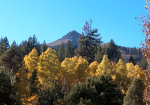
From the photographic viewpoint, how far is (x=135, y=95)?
27.4 meters

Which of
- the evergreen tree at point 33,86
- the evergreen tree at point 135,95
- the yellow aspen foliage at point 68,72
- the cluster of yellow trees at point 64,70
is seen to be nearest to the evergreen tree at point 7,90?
the evergreen tree at point 135,95

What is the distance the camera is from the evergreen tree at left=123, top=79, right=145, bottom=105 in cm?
2623

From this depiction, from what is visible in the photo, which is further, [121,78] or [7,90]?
[121,78]

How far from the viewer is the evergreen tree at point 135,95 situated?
26.2 metres

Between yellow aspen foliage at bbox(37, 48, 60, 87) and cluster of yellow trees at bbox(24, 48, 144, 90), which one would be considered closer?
yellow aspen foliage at bbox(37, 48, 60, 87)

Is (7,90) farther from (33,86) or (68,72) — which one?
(68,72)

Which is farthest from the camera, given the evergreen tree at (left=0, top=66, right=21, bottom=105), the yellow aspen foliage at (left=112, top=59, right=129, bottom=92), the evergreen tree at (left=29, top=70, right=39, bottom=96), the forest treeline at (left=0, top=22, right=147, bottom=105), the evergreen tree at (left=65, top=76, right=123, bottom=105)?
the yellow aspen foliage at (left=112, top=59, right=129, bottom=92)

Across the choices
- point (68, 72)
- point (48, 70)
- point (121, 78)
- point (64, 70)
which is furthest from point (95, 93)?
point (121, 78)

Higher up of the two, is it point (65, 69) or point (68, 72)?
point (65, 69)

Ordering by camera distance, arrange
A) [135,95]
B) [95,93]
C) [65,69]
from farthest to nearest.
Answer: [65,69] < [135,95] < [95,93]

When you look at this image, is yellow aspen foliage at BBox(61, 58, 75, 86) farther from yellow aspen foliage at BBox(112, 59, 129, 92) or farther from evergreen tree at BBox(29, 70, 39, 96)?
yellow aspen foliage at BBox(112, 59, 129, 92)

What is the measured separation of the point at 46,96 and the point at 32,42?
207 feet

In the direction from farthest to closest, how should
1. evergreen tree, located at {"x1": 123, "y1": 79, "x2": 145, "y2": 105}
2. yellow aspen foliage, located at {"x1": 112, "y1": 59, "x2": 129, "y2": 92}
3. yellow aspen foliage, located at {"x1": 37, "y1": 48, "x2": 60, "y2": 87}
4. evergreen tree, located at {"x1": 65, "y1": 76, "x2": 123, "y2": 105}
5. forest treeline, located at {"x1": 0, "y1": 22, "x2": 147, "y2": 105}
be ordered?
yellow aspen foliage, located at {"x1": 112, "y1": 59, "x2": 129, "y2": 92}, yellow aspen foliage, located at {"x1": 37, "y1": 48, "x2": 60, "y2": 87}, evergreen tree, located at {"x1": 123, "y1": 79, "x2": 145, "y2": 105}, evergreen tree, located at {"x1": 65, "y1": 76, "x2": 123, "y2": 105}, forest treeline, located at {"x1": 0, "y1": 22, "x2": 147, "y2": 105}

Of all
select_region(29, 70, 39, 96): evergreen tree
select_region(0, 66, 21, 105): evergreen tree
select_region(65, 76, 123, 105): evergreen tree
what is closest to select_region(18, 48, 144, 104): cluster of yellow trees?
select_region(29, 70, 39, 96): evergreen tree
